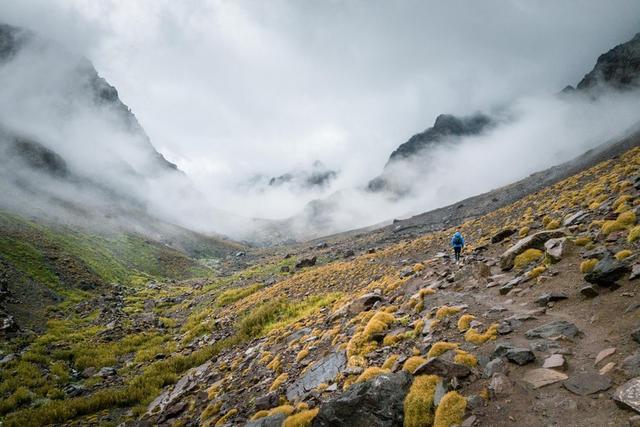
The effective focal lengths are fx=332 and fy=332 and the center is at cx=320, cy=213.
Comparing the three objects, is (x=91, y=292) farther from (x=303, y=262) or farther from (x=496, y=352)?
(x=496, y=352)

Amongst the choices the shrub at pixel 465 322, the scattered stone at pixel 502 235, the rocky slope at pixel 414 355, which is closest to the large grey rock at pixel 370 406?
the rocky slope at pixel 414 355

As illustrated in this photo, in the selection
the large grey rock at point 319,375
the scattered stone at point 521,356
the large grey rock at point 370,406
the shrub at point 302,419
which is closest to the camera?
the large grey rock at point 370,406

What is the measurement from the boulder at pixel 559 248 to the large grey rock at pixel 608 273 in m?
3.67

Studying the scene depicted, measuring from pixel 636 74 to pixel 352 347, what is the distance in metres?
232

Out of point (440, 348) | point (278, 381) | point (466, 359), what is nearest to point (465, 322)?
point (440, 348)

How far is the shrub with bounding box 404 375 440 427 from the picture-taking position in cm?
863

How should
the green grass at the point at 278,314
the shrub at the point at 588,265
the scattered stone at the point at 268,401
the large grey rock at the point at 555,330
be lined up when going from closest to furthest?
1. the large grey rock at the point at 555,330
2. the shrub at the point at 588,265
3. the scattered stone at the point at 268,401
4. the green grass at the point at 278,314

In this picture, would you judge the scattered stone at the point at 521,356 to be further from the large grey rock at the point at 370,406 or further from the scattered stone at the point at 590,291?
the scattered stone at the point at 590,291

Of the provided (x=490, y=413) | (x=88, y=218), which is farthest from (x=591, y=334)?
(x=88, y=218)

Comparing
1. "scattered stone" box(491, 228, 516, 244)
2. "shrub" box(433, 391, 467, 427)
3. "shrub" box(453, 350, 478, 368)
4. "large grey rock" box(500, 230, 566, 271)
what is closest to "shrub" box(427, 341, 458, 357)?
"shrub" box(453, 350, 478, 368)

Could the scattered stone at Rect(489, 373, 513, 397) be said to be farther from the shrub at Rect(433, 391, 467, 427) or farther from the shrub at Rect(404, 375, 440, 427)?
the shrub at Rect(404, 375, 440, 427)

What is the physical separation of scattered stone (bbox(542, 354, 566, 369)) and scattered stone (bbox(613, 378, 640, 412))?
157 cm

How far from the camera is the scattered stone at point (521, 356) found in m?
9.20

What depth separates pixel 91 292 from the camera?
166ft
